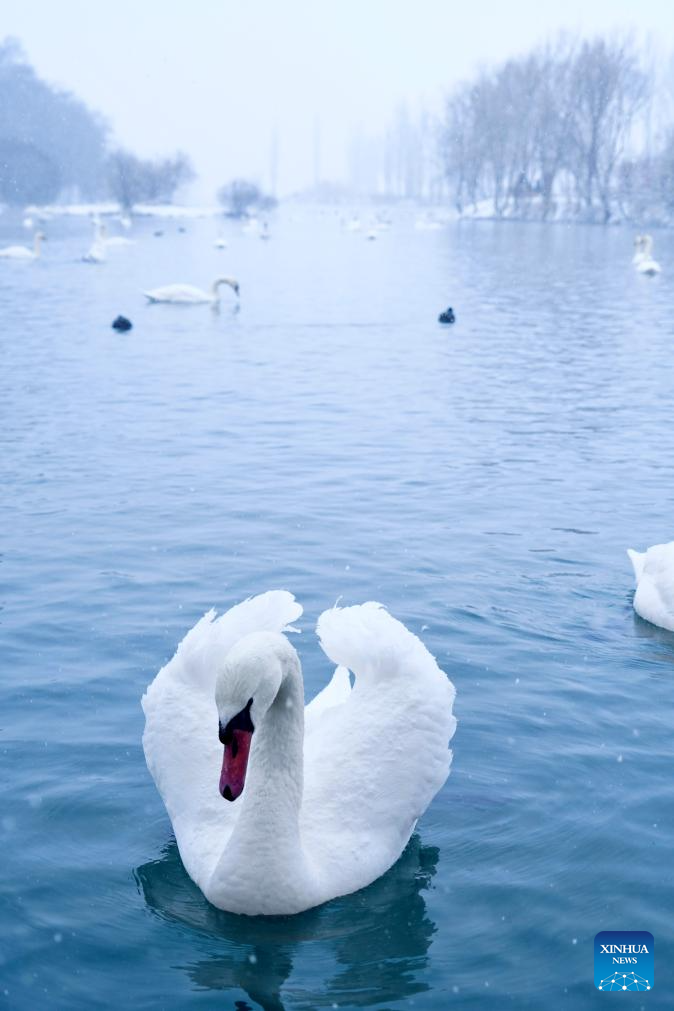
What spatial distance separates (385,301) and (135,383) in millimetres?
14183

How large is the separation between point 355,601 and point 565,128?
97068 millimetres

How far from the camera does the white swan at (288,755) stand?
5469mm

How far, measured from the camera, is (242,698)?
17.0 feet

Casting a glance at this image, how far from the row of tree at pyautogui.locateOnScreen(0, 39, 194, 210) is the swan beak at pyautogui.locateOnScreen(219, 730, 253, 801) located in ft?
359

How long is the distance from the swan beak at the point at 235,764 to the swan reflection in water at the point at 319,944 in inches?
32.1

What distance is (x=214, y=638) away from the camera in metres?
6.20

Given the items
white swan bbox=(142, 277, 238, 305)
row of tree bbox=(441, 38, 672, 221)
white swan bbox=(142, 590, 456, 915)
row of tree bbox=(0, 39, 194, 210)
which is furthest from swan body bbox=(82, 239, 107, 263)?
row of tree bbox=(0, 39, 194, 210)

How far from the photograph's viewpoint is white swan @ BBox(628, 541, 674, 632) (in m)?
9.02

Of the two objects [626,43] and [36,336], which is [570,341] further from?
[626,43]

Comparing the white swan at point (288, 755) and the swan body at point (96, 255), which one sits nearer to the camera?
the white swan at point (288, 755)

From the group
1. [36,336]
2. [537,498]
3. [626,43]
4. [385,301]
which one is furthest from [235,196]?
[537,498]

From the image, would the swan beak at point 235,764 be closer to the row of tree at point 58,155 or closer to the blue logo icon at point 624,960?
the blue logo icon at point 624,960

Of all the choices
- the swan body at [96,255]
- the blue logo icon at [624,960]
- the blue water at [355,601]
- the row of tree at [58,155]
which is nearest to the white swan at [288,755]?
the blue water at [355,601]

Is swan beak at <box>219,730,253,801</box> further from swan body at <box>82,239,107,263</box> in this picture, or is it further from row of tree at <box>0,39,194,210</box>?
row of tree at <box>0,39,194,210</box>
